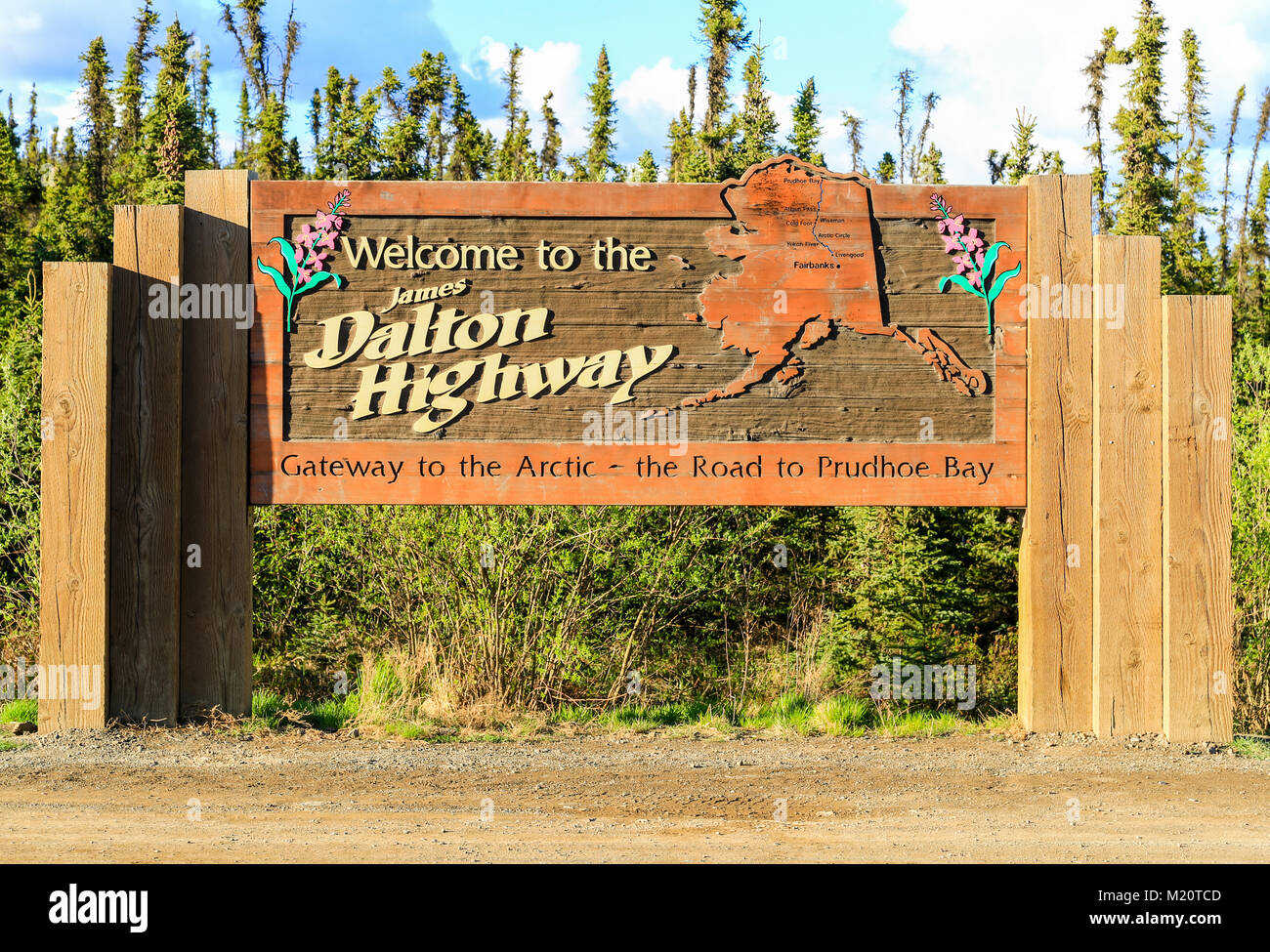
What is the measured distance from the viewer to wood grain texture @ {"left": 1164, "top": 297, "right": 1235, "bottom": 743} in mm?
6359

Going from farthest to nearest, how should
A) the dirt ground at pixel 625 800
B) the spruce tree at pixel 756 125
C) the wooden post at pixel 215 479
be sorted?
the spruce tree at pixel 756 125, the wooden post at pixel 215 479, the dirt ground at pixel 625 800

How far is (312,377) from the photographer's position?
260 inches

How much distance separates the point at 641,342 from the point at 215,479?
2760 millimetres

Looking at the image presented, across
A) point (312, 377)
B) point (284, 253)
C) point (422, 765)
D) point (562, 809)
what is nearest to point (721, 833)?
point (562, 809)

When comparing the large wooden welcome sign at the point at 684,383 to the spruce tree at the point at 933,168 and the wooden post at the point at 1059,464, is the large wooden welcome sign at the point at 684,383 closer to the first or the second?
the wooden post at the point at 1059,464

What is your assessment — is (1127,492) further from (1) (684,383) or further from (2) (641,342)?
(2) (641,342)

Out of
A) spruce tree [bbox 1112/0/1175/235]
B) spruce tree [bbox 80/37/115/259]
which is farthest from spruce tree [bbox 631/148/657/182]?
spruce tree [bbox 80/37/115/259]

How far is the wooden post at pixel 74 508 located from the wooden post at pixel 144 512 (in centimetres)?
12

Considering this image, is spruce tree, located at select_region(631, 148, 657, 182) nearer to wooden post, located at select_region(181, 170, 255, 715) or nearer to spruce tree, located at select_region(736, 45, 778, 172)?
spruce tree, located at select_region(736, 45, 778, 172)

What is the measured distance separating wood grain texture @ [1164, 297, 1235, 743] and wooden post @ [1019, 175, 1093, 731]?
452 mm

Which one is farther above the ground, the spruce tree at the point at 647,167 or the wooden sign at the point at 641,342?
the spruce tree at the point at 647,167

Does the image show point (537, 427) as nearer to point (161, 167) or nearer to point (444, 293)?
point (444, 293)

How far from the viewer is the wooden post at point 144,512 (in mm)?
6434

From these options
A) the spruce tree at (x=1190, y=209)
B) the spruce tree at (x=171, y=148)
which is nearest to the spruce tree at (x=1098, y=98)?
the spruce tree at (x=1190, y=209)
